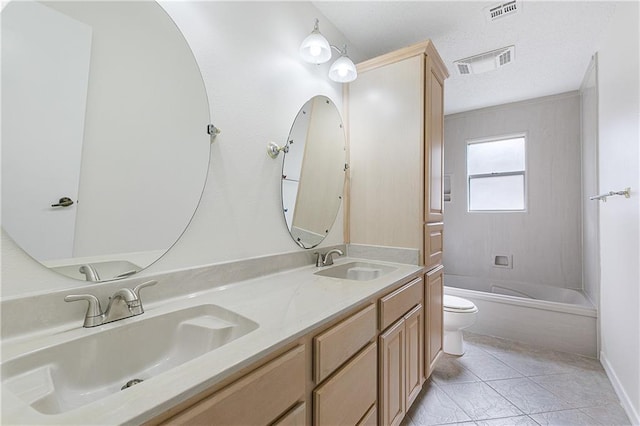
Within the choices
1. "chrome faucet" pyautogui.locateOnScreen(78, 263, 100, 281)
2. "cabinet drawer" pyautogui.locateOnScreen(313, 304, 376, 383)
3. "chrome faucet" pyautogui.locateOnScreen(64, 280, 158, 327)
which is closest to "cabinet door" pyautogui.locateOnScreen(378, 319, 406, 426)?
"cabinet drawer" pyautogui.locateOnScreen(313, 304, 376, 383)

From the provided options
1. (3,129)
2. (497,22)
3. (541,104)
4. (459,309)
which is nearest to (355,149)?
(497,22)

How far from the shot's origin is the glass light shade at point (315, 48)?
152cm

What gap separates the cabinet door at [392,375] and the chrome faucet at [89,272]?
110 cm

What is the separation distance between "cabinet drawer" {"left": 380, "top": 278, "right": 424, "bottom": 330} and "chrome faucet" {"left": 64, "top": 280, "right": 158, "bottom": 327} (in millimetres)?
935

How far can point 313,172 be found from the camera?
1758 millimetres

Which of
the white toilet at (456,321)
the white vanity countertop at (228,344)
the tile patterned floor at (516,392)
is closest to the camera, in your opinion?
the white vanity countertop at (228,344)

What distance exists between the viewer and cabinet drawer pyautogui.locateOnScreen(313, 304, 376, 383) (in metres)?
0.86

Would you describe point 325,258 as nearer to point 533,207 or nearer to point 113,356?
point 113,356

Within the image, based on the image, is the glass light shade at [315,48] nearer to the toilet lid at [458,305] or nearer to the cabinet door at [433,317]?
the cabinet door at [433,317]

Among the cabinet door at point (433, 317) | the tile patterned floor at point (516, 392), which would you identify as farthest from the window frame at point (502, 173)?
the cabinet door at point (433, 317)

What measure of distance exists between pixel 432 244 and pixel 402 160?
0.61 metres

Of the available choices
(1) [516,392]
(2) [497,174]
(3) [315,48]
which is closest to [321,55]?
(3) [315,48]

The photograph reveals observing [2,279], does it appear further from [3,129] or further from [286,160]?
[286,160]

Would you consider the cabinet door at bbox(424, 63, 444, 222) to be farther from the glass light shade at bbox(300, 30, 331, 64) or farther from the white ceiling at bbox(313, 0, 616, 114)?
the glass light shade at bbox(300, 30, 331, 64)
